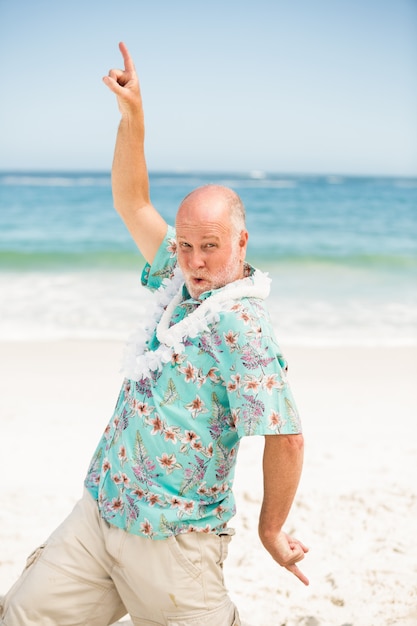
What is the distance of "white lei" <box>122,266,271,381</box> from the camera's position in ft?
6.65

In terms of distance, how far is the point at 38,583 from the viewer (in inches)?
87.2

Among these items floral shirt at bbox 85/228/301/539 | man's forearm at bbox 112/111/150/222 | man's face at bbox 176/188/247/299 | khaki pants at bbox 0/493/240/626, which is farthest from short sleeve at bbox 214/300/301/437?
man's forearm at bbox 112/111/150/222

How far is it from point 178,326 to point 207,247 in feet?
0.78

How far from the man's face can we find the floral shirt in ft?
0.19

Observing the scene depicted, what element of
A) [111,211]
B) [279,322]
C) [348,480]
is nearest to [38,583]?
[348,480]

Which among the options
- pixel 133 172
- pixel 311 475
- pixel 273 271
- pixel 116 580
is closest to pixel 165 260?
pixel 133 172

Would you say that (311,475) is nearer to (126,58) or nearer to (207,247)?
(207,247)

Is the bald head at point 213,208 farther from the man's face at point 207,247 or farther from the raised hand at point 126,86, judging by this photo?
the raised hand at point 126,86

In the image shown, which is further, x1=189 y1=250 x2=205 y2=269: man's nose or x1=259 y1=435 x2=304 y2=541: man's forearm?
x1=189 y1=250 x2=205 y2=269: man's nose

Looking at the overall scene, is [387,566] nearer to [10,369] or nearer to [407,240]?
[10,369]

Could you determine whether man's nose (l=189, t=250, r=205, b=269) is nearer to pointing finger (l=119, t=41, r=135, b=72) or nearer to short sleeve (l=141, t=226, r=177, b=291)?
short sleeve (l=141, t=226, r=177, b=291)

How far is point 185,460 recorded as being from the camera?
2.03m

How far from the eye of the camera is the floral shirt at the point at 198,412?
6.35 ft

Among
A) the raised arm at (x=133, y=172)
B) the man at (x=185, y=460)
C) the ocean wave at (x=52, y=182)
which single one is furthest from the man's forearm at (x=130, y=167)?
the ocean wave at (x=52, y=182)
